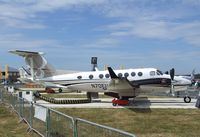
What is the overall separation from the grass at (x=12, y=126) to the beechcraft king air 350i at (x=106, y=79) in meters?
7.32

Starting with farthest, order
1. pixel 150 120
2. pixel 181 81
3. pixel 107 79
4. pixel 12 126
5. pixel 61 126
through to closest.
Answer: pixel 107 79
pixel 181 81
pixel 150 120
pixel 12 126
pixel 61 126

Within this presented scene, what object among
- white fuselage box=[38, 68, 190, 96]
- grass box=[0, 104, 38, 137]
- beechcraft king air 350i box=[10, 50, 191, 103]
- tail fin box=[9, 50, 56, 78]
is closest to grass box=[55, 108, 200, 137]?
grass box=[0, 104, 38, 137]

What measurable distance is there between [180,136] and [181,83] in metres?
14.7

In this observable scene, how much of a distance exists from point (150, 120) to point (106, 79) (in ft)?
36.6

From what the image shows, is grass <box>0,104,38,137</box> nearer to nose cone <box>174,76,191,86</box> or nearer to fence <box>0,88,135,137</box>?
fence <box>0,88,135,137</box>

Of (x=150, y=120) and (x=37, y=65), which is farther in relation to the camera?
(x=37, y=65)

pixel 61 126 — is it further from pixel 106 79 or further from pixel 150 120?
pixel 106 79

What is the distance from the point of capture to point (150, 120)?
56.1 feet

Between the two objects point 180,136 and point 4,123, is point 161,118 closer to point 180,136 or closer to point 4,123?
point 180,136

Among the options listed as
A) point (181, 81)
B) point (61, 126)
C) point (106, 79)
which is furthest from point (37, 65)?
point (61, 126)

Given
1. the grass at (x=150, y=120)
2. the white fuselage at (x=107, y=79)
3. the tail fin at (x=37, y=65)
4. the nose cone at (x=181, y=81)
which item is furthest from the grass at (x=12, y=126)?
the nose cone at (x=181, y=81)

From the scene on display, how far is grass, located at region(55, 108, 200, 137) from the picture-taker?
13.9m

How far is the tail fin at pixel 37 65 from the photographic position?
3130cm

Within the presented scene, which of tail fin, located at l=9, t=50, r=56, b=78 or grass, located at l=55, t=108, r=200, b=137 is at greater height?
tail fin, located at l=9, t=50, r=56, b=78
